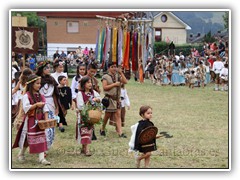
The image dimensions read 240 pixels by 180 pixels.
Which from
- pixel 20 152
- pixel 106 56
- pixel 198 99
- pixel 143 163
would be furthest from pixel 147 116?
pixel 198 99

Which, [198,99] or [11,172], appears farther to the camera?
[198,99]

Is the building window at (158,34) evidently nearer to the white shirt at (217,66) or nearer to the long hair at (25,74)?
the white shirt at (217,66)

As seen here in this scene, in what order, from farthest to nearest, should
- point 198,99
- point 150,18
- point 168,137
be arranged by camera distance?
point 198,99, point 150,18, point 168,137

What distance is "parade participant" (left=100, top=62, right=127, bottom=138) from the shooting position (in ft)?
30.2

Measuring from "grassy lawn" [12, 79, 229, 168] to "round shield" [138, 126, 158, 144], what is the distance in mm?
730

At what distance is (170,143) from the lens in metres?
9.03

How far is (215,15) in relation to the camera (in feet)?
27.5

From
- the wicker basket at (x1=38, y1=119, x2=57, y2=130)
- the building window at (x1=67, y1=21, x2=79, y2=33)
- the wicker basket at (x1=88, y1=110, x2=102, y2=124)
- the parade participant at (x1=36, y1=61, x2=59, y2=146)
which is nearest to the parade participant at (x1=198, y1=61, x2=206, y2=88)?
the building window at (x1=67, y1=21, x2=79, y2=33)

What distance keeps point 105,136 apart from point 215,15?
3109mm

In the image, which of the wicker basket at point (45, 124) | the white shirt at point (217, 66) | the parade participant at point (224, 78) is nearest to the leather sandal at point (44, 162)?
the wicker basket at point (45, 124)

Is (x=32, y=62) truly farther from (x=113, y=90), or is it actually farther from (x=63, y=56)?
(x=113, y=90)

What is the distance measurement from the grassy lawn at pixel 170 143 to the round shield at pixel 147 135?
73 cm

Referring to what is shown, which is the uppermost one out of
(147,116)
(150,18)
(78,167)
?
(150,18)

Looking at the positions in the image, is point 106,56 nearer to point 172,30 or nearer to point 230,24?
point 172,30
